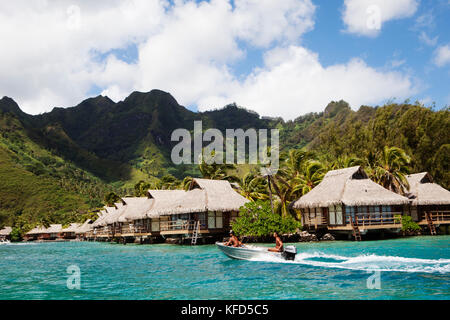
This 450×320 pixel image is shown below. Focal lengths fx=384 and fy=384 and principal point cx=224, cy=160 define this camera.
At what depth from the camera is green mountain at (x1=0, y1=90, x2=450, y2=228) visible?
4234cm

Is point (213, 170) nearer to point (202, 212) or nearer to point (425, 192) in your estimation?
point (202, 212)

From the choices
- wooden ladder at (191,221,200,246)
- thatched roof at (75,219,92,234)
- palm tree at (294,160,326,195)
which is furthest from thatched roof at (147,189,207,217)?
thatched roof at (75,219,92,234)

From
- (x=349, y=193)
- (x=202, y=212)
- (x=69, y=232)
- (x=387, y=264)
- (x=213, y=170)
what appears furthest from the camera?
(x=69, y=232)

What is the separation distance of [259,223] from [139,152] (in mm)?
164933

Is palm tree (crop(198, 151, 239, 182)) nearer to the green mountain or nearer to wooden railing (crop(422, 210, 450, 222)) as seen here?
the green mountain

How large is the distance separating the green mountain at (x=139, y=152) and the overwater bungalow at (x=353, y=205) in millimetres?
11165

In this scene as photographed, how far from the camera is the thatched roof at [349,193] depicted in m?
28.2

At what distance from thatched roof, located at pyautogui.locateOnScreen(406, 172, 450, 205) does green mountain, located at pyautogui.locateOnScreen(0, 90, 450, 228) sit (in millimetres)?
→ 6071

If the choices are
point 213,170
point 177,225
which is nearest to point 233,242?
point 177,225

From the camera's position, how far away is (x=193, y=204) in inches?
1271

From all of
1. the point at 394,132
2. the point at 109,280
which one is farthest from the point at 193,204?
the point at 394,132

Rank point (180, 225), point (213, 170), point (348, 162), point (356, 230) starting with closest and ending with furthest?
point (356, 230) < point (180, 225) < point (348, 162) < point (213, 170)

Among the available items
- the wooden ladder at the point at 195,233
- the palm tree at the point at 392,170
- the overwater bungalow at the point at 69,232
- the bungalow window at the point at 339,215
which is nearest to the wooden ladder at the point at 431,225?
the palm tree at the point at 392,170

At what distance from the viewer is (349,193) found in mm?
28969
